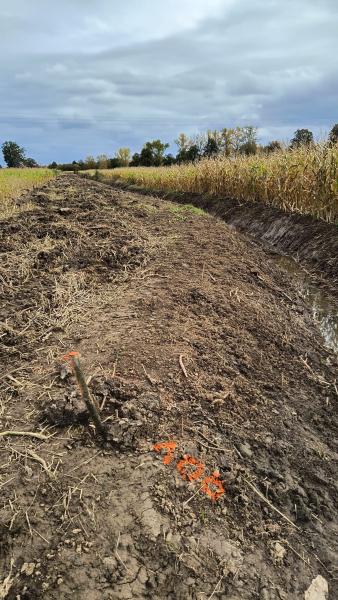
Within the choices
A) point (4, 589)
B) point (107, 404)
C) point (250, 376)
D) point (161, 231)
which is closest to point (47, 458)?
point (107, 404)

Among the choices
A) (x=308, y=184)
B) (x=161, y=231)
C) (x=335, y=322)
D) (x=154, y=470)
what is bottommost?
(x=335, y=322)

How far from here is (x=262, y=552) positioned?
2227 mm

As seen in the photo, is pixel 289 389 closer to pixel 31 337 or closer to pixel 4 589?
pixel 31 337

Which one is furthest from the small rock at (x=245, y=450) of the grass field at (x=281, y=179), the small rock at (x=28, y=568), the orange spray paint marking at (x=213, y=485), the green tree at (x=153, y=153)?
the green tree at (x=153, y=153)

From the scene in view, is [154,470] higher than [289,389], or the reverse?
[154,470]

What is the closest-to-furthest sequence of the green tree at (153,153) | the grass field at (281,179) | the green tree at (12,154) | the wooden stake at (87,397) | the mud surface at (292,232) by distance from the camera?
1. the wooden stake at (87,397)
2. the mud surface at (292,232)
3. the grass field at (281,179)
4. the green tree at (153,153)
5. the green tree at (12,154)

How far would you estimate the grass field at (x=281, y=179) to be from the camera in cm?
913

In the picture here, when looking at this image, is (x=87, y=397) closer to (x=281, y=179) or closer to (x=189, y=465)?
(x=189, y=465)

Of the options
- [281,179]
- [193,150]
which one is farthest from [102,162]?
[281,179]

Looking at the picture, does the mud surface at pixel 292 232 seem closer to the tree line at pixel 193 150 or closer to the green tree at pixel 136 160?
the tree line at pixel 193 150

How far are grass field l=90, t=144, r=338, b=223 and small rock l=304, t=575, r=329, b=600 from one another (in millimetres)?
7903

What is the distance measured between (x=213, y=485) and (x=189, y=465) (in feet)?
0.56

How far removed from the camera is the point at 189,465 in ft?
8.00

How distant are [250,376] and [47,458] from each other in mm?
1892
